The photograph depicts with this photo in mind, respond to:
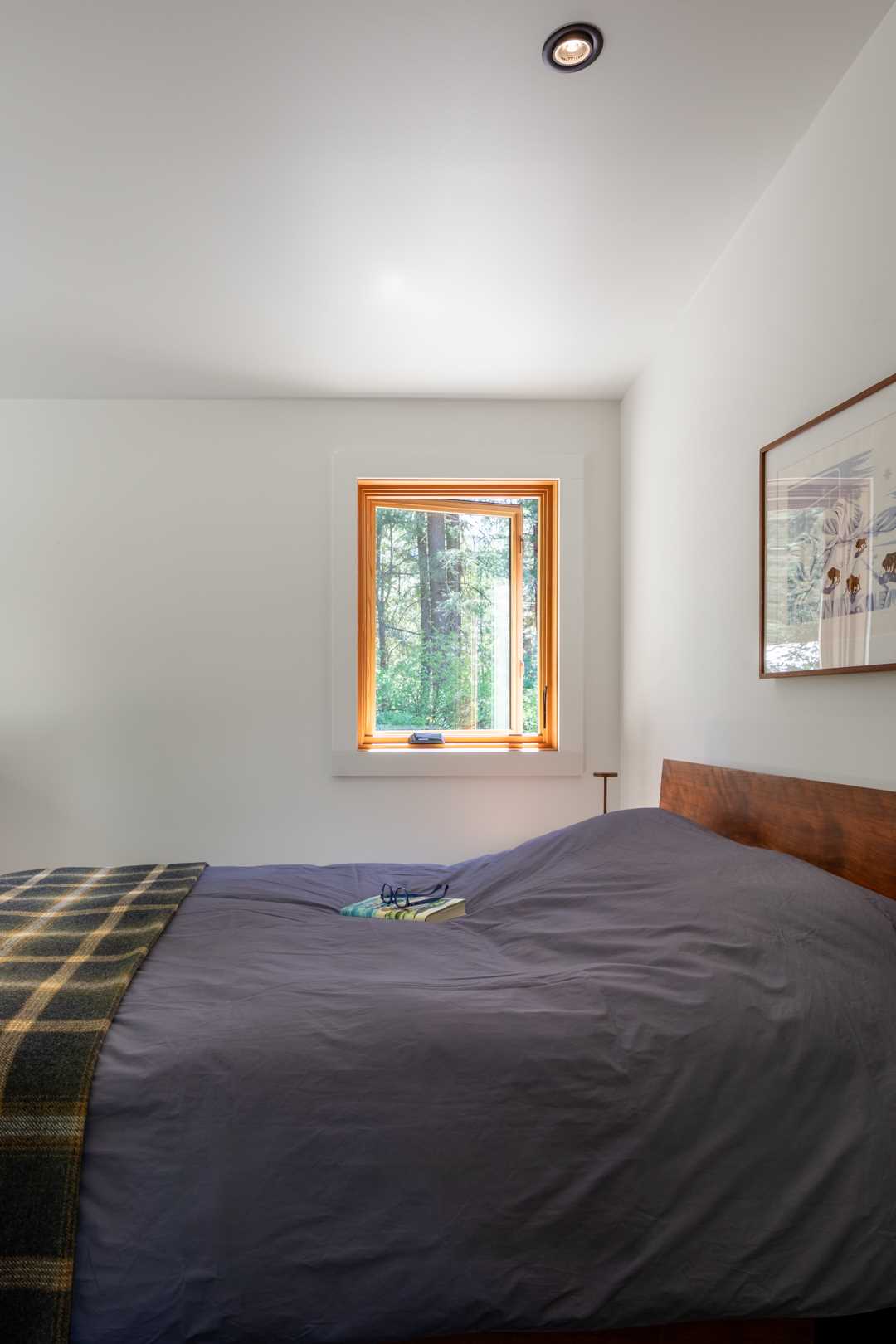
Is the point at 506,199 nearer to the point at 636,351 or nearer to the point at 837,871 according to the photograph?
the point at 636,351

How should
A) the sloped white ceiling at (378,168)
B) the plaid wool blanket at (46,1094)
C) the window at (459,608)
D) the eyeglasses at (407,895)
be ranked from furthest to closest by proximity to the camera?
the window at (459,608) < the eyeglasses at (407,895) < the sloped white ceiling at (378,168) < the plaid wool blanket at (46,1094)

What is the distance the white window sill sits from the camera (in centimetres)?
351

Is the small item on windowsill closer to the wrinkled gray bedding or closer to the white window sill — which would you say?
the wrinkled gray bedding

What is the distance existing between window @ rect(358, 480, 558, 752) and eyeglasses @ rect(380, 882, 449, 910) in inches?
59.3

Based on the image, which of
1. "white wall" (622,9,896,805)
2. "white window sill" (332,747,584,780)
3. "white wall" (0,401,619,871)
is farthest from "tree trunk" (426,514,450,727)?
"white wall" (622,9,896,805)

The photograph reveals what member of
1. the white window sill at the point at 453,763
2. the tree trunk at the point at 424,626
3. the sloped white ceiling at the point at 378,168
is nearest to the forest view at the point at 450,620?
the tree trunk at the point at 424,626

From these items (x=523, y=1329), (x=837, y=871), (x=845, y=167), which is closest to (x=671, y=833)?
(x=837, y=871)

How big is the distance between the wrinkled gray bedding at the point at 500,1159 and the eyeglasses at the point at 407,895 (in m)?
0.69

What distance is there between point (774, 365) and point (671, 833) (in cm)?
117

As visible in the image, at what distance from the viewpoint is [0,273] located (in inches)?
99.3

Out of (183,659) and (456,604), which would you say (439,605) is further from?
(183,659)

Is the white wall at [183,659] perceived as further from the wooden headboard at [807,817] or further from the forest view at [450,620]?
the wooden headboard at [807,817]

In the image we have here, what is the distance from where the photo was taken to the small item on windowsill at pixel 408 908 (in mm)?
1891

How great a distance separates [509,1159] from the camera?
110cm
